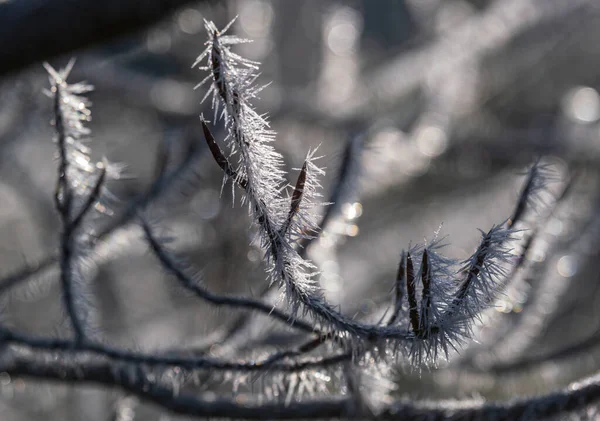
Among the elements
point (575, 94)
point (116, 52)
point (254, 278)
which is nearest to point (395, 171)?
point (254, 278)

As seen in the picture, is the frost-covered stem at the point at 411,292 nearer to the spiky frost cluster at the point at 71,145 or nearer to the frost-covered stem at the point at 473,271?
the frost-covered stem at the point at 473,271

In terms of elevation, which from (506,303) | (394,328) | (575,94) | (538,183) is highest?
(575,94)

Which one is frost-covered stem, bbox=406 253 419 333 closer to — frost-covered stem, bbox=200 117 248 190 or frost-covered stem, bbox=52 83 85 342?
frost-covered stem, bbox=200 117 248 190

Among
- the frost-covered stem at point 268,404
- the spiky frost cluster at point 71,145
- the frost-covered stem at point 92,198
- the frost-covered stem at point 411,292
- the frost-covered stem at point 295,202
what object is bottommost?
the frost-covered stem at point 268,404

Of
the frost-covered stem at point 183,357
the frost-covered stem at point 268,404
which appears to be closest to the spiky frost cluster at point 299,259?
the frost-covered stem at point 183,357

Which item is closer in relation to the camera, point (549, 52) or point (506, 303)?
point (506, 303)

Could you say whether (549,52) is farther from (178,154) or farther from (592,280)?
(178,154)

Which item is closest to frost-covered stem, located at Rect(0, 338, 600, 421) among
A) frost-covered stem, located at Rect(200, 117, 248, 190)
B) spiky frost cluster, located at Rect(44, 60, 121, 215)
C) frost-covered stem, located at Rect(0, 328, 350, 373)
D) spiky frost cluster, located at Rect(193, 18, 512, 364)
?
frost-covered stem, located at Rect(0, 328, 350, 373)

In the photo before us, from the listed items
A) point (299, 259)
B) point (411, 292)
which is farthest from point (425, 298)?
point (299, 259)

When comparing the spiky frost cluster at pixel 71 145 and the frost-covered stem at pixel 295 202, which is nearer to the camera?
the frost-covered stem at pixel 295 202
